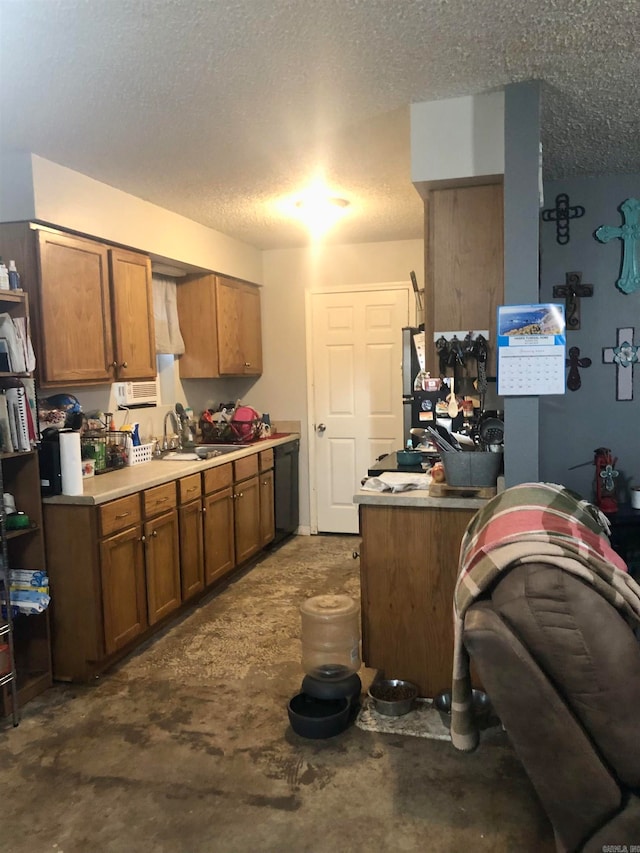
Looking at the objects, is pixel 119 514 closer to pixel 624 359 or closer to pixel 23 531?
pixel 23 531

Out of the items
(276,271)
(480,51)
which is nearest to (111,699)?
(480,51)

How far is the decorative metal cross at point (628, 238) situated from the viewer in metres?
3.69

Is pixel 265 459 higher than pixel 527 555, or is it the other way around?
pixel 527 555

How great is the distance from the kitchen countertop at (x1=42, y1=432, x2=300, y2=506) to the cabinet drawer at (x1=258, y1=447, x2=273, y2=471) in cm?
21

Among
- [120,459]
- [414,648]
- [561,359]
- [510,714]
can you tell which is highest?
[561,359]

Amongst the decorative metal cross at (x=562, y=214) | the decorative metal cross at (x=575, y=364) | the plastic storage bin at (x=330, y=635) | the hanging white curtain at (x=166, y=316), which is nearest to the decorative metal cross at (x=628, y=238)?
the decorative metal cross at (x=562, y=214)

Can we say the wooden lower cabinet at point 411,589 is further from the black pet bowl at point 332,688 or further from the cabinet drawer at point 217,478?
the cabinet drawer at point 217,478

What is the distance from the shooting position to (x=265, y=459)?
16.4ft

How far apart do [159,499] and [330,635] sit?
47.8 inches

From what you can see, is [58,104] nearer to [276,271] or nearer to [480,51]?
[480,51]

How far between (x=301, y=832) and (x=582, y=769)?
1.01 metres

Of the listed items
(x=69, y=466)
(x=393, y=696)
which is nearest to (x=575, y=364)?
(x=393, y=696)

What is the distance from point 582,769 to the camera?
1.49m

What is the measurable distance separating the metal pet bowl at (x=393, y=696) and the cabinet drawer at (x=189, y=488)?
158 centimetres
